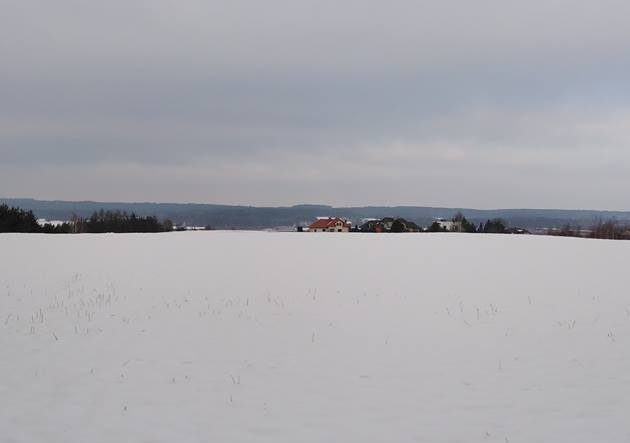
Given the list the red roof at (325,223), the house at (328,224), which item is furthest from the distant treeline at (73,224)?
the red roof at (325,223)

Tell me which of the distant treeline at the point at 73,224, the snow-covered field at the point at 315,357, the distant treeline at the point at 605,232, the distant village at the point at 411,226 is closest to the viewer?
the snow-covered field at the point at 315,357

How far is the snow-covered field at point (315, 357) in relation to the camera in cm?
667

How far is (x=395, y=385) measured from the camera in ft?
26.7

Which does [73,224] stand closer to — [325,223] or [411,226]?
[325,223]

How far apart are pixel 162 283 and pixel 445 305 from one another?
1088cm

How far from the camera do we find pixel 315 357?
9.69 m

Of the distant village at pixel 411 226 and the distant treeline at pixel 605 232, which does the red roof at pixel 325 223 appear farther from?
the distant treeline at pixel 605 232

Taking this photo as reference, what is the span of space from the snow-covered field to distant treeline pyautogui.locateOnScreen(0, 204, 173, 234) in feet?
155

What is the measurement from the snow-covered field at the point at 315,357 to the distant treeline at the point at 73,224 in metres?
47.4

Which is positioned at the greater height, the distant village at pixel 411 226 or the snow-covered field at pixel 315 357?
the distant village at pixel 411 226

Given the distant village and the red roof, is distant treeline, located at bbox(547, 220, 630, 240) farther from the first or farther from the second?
the red roof

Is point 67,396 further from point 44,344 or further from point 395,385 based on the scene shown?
point 395,385

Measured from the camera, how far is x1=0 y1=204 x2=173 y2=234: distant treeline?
61.6 metres

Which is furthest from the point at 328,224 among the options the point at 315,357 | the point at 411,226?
the point at 315,357
